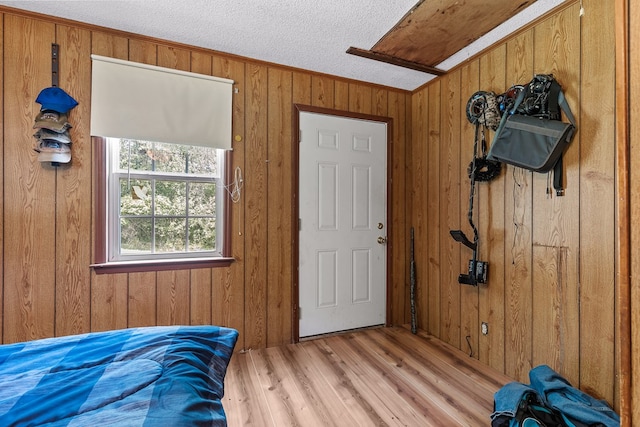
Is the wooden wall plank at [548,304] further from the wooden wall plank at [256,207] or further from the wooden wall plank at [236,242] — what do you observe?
the wooden wall plank at [236,242]

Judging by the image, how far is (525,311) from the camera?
6.56ft

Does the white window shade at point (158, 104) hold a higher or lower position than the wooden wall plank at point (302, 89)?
lower

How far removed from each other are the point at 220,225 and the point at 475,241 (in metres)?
2.11

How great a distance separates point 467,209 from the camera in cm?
244

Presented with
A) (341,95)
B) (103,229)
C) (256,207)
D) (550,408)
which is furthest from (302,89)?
(550,408)

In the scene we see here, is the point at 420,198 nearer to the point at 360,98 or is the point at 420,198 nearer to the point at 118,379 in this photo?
the point at 360,98

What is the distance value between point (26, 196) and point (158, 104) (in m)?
1.06

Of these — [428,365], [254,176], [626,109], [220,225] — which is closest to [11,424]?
[626,109]

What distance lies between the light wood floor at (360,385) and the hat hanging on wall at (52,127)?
1.92 meters

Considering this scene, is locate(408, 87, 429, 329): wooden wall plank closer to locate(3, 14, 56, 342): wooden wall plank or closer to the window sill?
the window sill

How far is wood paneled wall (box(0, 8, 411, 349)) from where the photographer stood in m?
1.92

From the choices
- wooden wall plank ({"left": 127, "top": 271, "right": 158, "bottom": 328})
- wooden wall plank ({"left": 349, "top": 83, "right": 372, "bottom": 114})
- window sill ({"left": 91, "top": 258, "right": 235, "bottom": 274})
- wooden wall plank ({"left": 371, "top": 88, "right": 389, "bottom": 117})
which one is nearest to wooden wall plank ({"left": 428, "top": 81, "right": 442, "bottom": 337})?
wooden wall plank ({"left": 371, "top": 88, "right": 389, "bottom": 117})

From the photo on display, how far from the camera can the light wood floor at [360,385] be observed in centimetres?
167

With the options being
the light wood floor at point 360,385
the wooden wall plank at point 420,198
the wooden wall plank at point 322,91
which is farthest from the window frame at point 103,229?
the wooden wall plank at point 420,198
